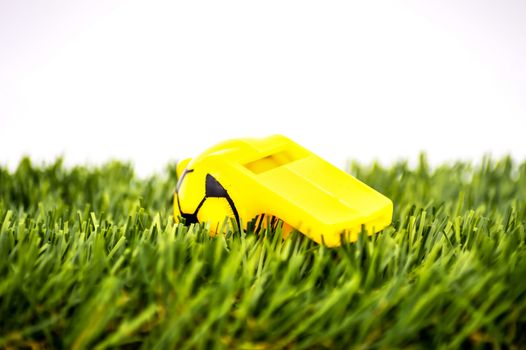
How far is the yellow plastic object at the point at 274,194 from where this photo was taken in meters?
1.15

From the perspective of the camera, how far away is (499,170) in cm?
209

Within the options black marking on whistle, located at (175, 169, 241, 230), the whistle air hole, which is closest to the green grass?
black marking on whistle, located at (175, 169, 241, 230)

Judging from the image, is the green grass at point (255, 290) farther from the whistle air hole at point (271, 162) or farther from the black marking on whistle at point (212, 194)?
the whistle air hole at point (271, 162)

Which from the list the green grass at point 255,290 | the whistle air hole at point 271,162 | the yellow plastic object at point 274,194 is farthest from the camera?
the whistle air hole at point 271,162

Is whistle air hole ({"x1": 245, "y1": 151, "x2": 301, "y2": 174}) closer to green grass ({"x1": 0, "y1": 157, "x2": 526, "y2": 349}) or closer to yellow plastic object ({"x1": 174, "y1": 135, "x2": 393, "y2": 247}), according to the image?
yellow plastic object ({"x1": 174, "y1": 135, "x2": 393, "y2": 247})

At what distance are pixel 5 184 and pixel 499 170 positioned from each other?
61.0 inches

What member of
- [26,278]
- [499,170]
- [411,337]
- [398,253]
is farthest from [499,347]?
[499,170]

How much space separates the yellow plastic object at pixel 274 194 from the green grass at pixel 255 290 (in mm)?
40

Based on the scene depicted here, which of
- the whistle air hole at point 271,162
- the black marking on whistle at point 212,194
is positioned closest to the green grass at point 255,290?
the black marking on whistle at point 212,194

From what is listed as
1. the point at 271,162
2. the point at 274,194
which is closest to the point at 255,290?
the point at 274,194

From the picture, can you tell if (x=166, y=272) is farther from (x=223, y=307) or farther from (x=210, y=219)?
(x=210, y=219)

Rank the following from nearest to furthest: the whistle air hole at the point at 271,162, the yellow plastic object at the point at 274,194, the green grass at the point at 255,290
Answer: the green grass at the point at 255,290 → the yellow plastic object at the point at 274,194 → the whistle air hole at the point at 271,162

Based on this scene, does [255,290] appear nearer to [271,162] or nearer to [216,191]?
[216,191]

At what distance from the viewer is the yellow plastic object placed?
3.76 feet
